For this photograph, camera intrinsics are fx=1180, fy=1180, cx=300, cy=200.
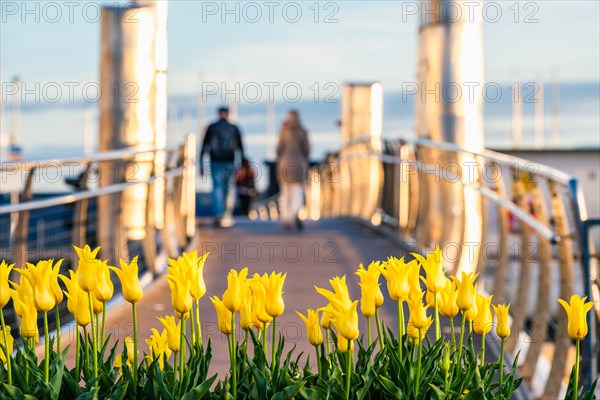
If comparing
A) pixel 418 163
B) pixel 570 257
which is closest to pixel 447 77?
pixel 418 163

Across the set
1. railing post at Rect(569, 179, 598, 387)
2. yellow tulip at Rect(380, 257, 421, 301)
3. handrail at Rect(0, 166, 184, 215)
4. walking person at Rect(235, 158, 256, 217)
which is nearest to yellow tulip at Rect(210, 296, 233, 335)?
yellow tulip at Rect(380, 257, 421, 301)

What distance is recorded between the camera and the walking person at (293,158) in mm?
13586

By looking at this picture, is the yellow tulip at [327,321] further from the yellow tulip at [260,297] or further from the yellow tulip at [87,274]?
the yellow tulip at [87,274]

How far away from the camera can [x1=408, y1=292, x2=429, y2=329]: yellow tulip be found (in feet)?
8.48

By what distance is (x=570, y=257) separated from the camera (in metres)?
5.31

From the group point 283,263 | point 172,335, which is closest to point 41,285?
point 172,335

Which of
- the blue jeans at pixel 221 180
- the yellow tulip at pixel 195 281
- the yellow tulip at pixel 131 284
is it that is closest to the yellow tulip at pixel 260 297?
the yellow tulip at pixel 195 281

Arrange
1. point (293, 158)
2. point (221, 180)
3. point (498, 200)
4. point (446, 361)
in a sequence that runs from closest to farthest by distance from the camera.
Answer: point (446, 361) < point (498, 200) < point (293, 158) < point (221, 180)

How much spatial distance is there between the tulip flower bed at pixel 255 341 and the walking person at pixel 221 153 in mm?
10889

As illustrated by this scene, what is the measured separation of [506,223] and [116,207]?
3150 mm

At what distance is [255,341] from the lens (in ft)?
8.56

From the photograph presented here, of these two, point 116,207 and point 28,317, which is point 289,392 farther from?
point 116,207

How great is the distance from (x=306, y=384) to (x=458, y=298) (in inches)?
15.7

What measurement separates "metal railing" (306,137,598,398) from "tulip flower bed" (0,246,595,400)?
40.3 inches
